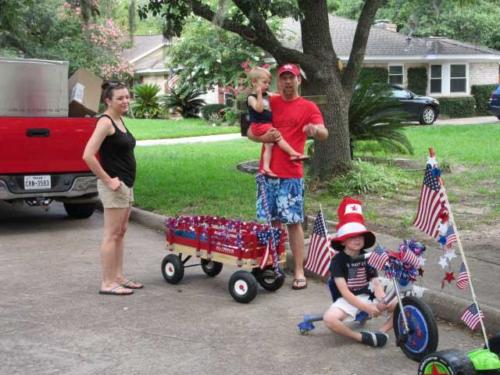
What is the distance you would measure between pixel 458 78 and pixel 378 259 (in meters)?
30.3

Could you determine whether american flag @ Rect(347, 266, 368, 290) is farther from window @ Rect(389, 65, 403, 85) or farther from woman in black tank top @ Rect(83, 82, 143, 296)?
window @ Rect(389, 65, 403, 85)

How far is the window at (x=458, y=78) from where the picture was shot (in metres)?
33.7

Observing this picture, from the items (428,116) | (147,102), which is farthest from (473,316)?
(147,102)

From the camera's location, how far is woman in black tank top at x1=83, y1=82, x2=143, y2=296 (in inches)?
251

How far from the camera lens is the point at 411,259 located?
4914 mm

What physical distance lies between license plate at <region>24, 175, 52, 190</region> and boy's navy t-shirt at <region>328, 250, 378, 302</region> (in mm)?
5325

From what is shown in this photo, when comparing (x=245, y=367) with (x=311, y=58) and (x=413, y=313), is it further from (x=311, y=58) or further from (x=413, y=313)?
(x=311, y=58)

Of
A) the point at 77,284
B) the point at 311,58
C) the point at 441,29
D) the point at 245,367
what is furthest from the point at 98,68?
the point at 245,367

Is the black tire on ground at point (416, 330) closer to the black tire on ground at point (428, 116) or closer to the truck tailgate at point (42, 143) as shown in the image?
the truck tailgate at point (42, 143)

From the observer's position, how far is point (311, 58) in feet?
37.8

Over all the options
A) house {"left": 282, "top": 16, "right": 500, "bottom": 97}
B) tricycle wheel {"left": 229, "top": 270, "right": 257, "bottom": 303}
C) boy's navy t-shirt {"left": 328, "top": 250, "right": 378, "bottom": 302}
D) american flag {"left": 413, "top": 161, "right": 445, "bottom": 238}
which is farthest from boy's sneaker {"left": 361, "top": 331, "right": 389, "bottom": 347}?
house {"left": 282, "top": 16, "right": 500, "bottom": 97}

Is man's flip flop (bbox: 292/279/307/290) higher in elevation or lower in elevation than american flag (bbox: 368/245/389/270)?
lower

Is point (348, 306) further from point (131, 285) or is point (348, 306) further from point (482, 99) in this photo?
point (482, 99)

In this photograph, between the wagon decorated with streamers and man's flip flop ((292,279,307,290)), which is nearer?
the wagon decorated with streamers
